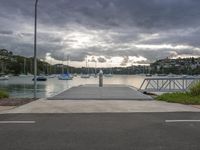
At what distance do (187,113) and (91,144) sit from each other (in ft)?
22.8

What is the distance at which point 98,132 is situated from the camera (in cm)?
1025

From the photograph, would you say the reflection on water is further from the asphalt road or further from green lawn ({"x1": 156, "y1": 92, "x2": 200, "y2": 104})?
the asphalt road

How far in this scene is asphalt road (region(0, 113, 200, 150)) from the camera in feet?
28.3

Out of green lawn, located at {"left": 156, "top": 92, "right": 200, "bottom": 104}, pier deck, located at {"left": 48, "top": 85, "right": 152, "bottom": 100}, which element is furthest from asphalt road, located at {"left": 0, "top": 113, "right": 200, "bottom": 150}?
pier deck, located at {"left": 48, "top": 85, "right": 152, "bottom": 100}

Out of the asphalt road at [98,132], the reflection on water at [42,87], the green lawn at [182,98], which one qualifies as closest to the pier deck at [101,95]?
the green lawn at [182,98]

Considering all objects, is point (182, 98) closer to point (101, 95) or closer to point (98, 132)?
point (101, 95)

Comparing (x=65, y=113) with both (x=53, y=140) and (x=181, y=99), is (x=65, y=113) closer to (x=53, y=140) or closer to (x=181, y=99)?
(x=53, y=140)

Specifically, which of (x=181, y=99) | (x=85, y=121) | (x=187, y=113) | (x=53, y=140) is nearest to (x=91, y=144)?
(x=53, y=140)

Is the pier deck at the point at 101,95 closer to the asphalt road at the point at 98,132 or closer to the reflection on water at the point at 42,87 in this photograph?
the asphalt road at the point at 98,132

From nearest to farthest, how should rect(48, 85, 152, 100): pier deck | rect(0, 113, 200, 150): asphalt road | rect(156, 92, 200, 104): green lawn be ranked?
rect(0, 113, 200, 150): asphalt road, rect(156, 92, 200, 104): green lawn, rect(48, 85, 152, 100): pier deck

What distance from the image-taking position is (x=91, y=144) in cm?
873

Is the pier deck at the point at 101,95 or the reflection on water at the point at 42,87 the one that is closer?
the pier deck at the point at 101,95

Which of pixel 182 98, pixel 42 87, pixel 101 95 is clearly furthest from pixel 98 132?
pixel 42 87

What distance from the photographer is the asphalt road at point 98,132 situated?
8617mm
